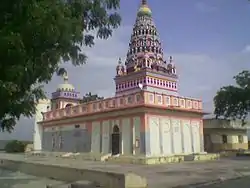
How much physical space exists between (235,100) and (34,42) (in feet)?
103

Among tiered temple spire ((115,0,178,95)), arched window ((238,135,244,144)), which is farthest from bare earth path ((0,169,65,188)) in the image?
arched window ((238,135,244,144))

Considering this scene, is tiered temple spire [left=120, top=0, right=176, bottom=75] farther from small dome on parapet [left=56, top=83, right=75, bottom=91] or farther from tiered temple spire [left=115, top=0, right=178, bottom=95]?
small dome on parapet [left=56, top=83, right=75, bottom=91]

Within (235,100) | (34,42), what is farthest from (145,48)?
(34,42)

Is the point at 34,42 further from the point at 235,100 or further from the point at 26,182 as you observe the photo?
the point at 235,100

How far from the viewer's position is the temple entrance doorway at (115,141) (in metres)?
28.1

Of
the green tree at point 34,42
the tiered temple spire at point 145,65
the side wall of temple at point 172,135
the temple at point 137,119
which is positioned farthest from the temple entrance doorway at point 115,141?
the green tree at point 34,42

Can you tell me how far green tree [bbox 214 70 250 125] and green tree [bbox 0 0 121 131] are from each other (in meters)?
28.2

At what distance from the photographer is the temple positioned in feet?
85.9

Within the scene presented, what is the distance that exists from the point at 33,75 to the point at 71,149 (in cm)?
2770

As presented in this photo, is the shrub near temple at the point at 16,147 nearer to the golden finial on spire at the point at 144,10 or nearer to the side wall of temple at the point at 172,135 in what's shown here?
the golden finial on spire at the point at 144,10

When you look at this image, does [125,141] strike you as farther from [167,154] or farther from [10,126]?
[10,126]

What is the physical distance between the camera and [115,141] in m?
28.4

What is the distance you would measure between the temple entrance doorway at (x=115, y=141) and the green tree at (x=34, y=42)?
20.9m

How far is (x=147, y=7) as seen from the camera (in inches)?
1801
